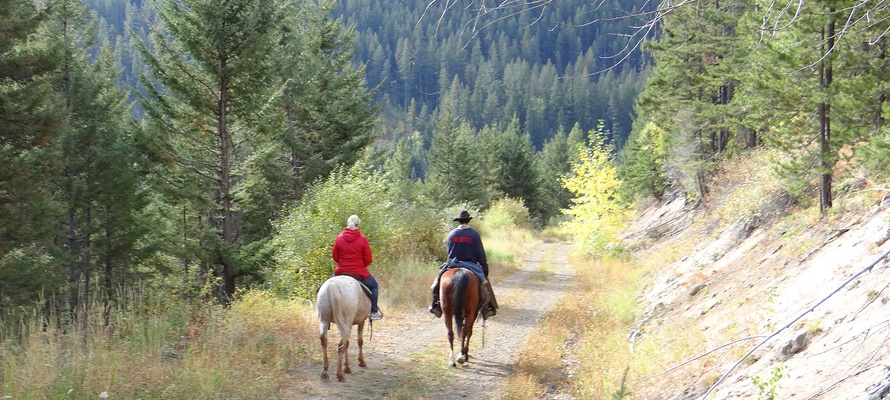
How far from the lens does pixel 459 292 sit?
9320mm

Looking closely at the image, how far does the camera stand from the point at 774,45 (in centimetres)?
1217

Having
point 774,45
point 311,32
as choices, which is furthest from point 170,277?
point 774,45

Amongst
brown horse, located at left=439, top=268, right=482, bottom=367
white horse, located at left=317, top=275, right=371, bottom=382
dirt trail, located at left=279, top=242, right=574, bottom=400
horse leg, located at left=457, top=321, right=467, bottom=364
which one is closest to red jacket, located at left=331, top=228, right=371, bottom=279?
white horse, located at left=317, top=275, right=371, bottom=382

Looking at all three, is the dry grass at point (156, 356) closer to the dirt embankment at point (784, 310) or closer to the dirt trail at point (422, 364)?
the dirt trail at point (422, 364)

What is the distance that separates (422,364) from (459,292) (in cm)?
144

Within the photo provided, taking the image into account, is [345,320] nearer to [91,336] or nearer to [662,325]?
[91,336]

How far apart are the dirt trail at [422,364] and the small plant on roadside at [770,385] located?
348 cm

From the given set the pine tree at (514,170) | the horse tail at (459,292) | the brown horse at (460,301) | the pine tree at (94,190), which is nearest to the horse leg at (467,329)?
the brown horse at (460,301)

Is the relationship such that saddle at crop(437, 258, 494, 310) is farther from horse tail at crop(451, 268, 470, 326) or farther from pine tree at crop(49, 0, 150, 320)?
pine tree at crop(49, 0, 150, 320)

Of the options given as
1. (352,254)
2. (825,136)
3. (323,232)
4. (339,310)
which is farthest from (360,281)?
(825,136)

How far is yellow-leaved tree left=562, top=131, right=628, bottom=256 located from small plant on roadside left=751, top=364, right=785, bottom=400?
18.3 metres

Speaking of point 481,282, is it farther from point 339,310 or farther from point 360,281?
point 339,310

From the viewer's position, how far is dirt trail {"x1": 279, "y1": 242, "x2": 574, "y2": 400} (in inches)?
314

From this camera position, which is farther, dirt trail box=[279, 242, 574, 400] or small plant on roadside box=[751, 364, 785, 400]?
dirt trail box=[279, 242, 574, 400]
